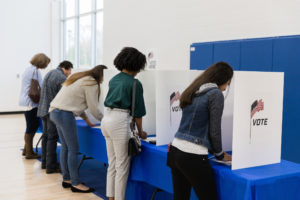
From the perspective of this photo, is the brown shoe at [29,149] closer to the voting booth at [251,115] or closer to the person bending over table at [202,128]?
the voting booth at [251,115]

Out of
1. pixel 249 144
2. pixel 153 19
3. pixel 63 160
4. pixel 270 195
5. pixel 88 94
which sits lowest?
pixel 63 160

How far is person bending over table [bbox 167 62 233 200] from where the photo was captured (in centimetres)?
183

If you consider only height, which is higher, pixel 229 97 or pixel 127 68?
pixel 127 68

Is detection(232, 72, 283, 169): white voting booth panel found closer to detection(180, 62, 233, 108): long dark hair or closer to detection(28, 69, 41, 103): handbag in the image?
detection(180, 62, 233, 108): long dark hair

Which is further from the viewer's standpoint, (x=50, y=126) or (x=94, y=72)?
(x=50, y=126)

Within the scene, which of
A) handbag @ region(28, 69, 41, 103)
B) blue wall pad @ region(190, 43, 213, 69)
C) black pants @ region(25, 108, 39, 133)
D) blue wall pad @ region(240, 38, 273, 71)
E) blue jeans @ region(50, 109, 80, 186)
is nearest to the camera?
blue jeans @ region(50, 109, 80, 186)

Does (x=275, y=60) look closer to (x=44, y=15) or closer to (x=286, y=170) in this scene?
(x=286, y=170)

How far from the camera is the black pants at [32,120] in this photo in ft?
15.3

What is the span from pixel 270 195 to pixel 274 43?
2052 mm

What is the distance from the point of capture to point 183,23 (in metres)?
5.34

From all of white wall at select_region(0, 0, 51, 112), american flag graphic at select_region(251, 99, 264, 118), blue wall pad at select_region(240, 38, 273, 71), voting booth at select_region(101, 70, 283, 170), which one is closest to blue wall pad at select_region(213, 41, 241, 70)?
blue wall pad at select_region(240, 38, 273, 71)

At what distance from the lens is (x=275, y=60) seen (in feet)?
11.5

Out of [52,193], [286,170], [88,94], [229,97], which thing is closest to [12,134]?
[52,193]

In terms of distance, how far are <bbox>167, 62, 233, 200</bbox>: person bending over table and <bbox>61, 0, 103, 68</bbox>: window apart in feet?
23.2
